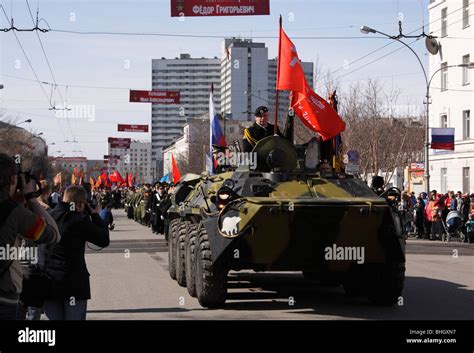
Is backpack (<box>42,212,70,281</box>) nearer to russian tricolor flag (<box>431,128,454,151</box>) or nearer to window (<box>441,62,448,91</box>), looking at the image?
russian tricolor flag (<box>431,128,454,151</box>)

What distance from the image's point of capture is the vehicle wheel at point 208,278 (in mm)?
11508

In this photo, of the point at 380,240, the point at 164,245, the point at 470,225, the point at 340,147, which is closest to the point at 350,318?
the point at 380,240

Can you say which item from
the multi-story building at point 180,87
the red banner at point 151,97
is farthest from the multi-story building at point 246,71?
the red banner at point 151,97

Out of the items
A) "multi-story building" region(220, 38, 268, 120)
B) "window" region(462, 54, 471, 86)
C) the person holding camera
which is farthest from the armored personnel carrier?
"multi-story building" region(220, 38, 268, 120)

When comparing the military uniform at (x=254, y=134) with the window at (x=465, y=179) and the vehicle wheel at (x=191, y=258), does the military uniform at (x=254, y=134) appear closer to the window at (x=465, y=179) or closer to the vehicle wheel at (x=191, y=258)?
the vehicle wheel at (x=191, y=258)

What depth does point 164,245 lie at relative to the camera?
83.6 feet

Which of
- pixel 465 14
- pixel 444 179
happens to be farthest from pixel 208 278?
pixel 444 179

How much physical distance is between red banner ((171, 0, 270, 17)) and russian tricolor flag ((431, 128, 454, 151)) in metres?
17.8

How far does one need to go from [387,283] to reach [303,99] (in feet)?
18.7

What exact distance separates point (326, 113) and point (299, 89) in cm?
83

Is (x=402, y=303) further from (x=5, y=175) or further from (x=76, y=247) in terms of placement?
(x=5, y=175)

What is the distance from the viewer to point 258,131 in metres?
14.2

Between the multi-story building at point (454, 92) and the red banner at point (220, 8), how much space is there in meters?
20.7

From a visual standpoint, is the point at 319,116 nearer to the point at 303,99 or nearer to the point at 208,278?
the point at 303,99
